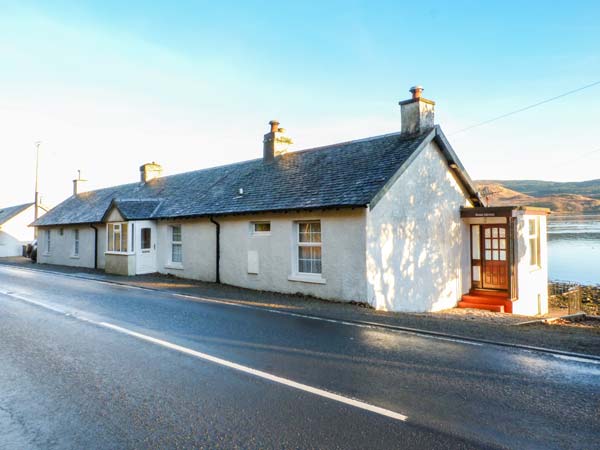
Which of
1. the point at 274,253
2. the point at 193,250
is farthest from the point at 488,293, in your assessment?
the point at 193,250

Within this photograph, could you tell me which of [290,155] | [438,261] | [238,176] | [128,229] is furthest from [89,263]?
[438,261]

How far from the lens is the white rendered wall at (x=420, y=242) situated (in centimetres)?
1284

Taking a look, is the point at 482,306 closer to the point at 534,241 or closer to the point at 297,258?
the point at 534,241

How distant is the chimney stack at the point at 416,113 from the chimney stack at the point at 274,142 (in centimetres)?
691

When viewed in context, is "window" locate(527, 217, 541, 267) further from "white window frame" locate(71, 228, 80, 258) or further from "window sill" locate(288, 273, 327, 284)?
"white window frame" locate(71, 228, 80, 258)

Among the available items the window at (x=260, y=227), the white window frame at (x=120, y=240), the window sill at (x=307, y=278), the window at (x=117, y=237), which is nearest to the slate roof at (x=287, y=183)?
the window at (x=260, y=227)

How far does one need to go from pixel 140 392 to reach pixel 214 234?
505 inches

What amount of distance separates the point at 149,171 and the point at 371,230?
2082cm

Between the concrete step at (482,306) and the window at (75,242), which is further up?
the window at (75,242)

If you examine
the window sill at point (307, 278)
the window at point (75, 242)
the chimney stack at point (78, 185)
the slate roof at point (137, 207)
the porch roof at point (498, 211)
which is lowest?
the window sill at point (307, 278)

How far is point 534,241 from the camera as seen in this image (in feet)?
54.9

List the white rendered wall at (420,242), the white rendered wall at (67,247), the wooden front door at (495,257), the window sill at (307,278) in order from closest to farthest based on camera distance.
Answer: the white rendered wall at (420,242) < the window sill at (307,278) < the wooden front door at (495,257) < the white rendered wall at (67,247)

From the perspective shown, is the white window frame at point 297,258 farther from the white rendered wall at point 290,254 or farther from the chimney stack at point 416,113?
the chimney stack at point 416,113

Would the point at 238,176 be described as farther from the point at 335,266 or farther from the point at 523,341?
the point at 523,341
